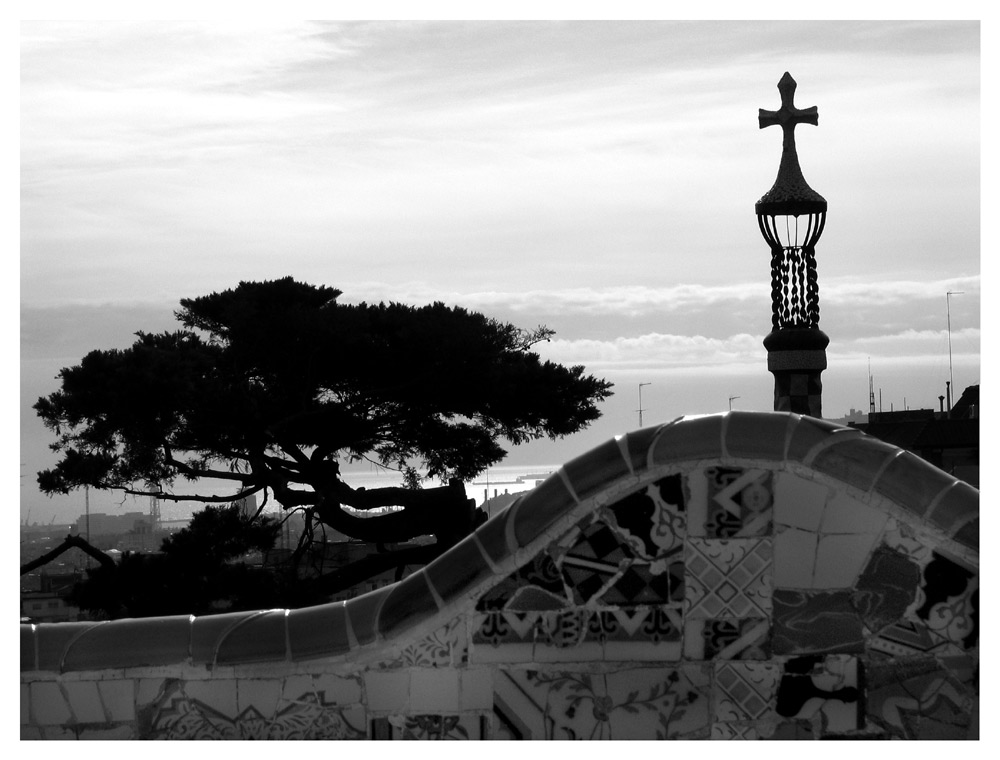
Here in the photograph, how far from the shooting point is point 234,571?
10273 millimetres

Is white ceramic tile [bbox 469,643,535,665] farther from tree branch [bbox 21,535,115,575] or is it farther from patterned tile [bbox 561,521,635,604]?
tree branch [bbox 21,535,115,575]

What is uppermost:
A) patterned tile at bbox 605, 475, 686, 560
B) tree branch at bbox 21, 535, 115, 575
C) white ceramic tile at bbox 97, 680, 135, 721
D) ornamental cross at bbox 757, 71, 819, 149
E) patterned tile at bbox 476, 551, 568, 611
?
ornamental cross at bbox 757, 71, 819, 149

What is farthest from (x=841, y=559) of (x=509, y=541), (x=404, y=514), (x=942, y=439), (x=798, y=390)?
(x=942, y=439)

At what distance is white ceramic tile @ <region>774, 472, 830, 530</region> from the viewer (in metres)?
3.45

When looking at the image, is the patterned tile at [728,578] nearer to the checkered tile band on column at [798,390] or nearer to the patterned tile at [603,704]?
the patterned tile at [603,704]

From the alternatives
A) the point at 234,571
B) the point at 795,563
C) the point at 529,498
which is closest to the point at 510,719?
the point at 529,498

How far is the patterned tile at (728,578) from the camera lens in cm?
347

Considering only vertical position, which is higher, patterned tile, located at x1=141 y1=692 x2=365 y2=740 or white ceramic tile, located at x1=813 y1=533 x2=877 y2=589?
white ceramic tile, located at x1=813 y1=533 x2=877 y2=589

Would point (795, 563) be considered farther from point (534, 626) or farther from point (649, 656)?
point (534, 626)

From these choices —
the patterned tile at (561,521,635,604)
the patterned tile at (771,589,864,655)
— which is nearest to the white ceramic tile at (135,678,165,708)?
the patterned tile at (561,521,635,604)

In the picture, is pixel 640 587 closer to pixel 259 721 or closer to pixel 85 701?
pixel 259 721

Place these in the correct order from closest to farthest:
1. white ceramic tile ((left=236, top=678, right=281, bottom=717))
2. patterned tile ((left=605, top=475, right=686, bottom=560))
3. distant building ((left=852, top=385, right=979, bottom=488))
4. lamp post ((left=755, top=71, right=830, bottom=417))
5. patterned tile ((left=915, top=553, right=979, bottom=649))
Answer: patterned tile ((left=915, top=553, right=979, bottom=649)) → patterned tile ((left=605, top=475, right=686, bottom=560)) → white ceramic tile ((left=236, top=678, right=281, bottom=717)) → lamp post ((left=755, top=71, right=830, bottom=417)) → distant building ((left=852, top=385, right=979, bottom=488))

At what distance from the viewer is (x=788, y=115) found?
10.3 meters

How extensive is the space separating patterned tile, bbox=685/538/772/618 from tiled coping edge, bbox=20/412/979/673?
0.78ft
